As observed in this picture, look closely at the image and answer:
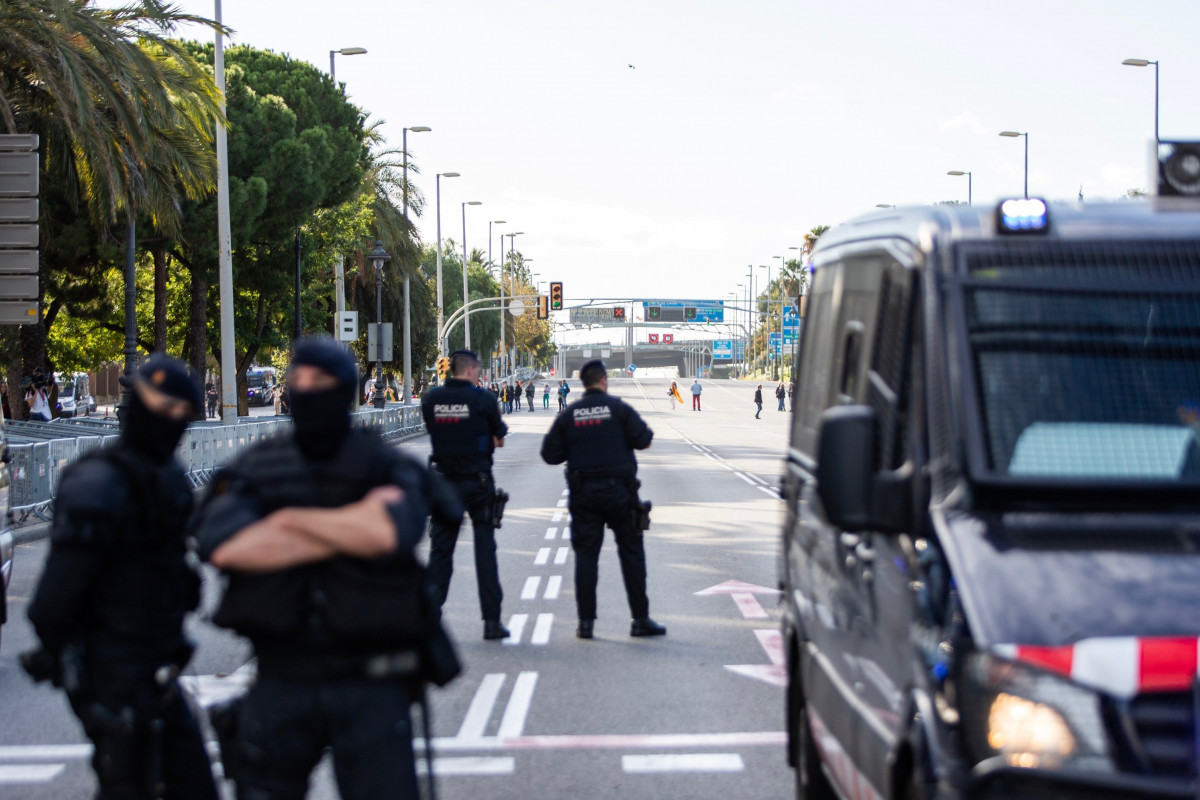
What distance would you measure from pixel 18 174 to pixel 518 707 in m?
10.8

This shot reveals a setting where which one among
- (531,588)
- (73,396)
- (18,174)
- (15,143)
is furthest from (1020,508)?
(73,396)

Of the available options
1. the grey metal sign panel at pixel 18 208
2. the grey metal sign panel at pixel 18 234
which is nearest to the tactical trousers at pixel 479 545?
the grey metal sign panel at pixel 18 208

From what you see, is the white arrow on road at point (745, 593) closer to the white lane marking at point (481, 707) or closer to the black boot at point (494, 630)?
the black boot at point (494, 630)

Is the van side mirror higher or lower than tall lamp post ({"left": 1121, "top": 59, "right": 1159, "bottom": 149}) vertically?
lower

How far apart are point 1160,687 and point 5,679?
7.40m

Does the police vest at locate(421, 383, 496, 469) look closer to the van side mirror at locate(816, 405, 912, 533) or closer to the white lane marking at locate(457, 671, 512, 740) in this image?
the white lane marking at locate(457, 671, 512, 740)

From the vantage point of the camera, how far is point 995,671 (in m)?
3.00

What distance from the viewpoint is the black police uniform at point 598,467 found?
29.8 ft

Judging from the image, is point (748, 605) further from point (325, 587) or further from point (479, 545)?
point (325, 587)

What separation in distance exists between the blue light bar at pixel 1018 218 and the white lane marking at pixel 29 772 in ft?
15.4

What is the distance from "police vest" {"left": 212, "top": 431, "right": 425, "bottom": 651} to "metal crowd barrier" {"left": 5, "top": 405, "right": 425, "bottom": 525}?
209 inches

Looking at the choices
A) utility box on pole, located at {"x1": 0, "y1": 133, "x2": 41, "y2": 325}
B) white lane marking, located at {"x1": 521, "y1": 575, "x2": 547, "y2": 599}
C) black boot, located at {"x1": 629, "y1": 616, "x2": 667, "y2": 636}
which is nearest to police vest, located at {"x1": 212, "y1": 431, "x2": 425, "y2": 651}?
black boot, located at {"x1": 629, "y1": 616, "x2": 667, "y2": 636}

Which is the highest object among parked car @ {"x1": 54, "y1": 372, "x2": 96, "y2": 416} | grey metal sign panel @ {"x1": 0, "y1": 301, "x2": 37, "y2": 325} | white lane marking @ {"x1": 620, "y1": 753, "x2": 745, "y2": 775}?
grey metal sign panel @ {"x1": 0, "y1": 301, "x2": 37, "y2": 325}

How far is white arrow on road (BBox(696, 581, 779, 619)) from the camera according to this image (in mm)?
10398
